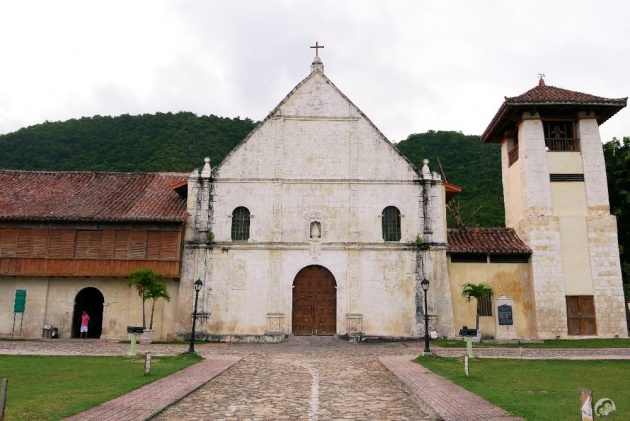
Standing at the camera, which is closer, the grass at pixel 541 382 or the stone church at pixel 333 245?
the grass at pixel 541 382

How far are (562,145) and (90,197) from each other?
25021 millimetres

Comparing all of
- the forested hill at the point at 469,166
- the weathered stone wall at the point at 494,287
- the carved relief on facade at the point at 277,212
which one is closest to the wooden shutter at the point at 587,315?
the weathered stone wall at the point at 494,287

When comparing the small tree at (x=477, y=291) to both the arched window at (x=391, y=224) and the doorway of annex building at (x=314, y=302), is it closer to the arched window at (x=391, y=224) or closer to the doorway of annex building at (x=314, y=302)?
the arched window at (x=391, y=224)

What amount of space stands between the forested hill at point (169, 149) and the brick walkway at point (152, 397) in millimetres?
28491

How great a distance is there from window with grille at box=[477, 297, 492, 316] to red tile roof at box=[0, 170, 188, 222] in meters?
15.4

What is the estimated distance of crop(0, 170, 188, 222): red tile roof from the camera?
25.1 meters

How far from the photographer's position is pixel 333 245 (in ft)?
83.3

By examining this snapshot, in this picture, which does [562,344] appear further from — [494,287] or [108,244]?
[108,244]

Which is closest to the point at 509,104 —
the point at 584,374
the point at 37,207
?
the point at 584,374

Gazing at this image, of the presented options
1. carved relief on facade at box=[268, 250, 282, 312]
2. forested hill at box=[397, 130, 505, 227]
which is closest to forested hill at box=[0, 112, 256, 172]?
carved relief on facade at box=[268, 250, 282, 312]

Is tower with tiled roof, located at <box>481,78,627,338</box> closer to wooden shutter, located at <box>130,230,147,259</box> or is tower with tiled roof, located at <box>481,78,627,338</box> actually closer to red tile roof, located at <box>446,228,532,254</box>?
red tile roof, located at <box>446,228,532,254</box>

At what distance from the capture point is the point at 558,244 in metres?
24.8

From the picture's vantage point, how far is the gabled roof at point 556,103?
82.2 ft

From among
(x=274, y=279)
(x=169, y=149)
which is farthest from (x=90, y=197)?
(x=169, y=149)
